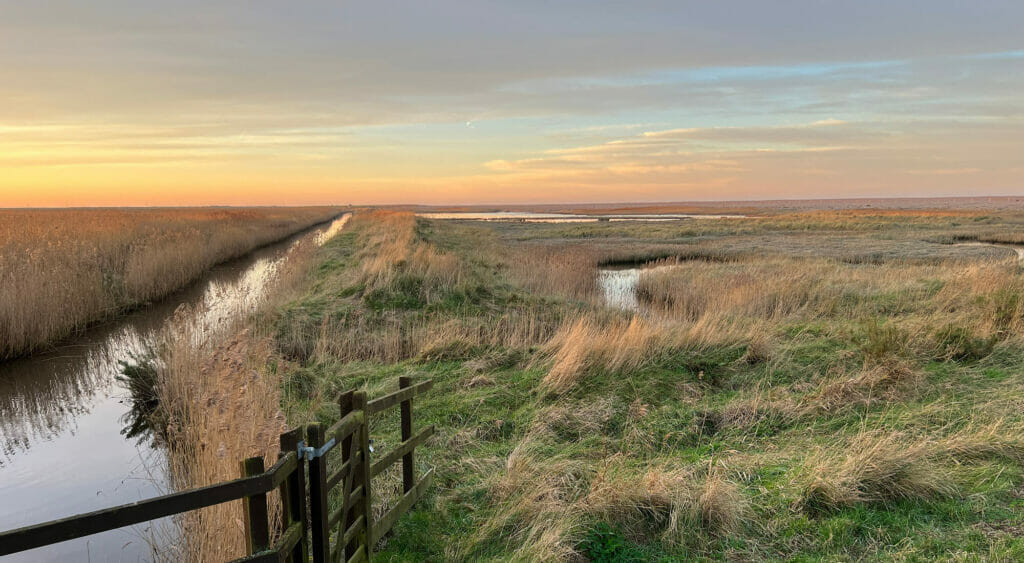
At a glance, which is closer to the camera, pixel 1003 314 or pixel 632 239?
pixel 1003 314

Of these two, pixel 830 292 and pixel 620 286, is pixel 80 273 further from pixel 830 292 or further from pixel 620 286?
A: pixel 830 292

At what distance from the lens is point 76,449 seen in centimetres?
782

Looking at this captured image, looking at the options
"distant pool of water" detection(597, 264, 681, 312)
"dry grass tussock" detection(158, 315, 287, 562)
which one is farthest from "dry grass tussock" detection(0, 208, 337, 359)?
"distant pool of water" detection(597, 264, 681, 312)

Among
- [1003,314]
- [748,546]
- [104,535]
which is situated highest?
[1003,314]

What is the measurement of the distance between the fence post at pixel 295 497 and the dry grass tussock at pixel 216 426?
1.15m

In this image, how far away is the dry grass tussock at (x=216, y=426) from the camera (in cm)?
444

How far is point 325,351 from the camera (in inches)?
424

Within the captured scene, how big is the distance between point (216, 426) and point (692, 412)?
5344mm

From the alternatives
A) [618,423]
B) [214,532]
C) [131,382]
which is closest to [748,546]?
[618,423]

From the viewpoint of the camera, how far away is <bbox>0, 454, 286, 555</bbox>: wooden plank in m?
2.12

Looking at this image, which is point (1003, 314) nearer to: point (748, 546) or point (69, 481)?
point (748, 546)

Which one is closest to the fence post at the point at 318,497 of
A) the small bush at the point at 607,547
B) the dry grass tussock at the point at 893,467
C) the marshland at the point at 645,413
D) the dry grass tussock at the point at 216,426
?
the dry grass tussock at the point at 216,426

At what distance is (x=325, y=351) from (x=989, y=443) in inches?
374

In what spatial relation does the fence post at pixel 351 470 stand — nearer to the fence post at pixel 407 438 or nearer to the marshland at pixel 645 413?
the marshland at pixel 645 413
